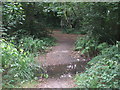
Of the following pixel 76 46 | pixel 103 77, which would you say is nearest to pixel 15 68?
pixel 103 77

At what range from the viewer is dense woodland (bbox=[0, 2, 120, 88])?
322 centimetres

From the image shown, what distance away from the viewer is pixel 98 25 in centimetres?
587

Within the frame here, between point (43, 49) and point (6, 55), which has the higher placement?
point (6, 55)

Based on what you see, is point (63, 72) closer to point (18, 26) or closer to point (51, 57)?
point (51, 57)

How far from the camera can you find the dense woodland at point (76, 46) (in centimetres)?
322

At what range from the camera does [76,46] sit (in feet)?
22.5

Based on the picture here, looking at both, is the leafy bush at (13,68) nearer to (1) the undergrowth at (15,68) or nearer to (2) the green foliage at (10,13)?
(1) the undergrowth at (15,68)

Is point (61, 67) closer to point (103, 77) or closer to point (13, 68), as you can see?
point (13, 68)

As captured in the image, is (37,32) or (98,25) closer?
(98,25)

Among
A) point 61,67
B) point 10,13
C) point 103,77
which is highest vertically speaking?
point 10,13

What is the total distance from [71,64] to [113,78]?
2.11 m

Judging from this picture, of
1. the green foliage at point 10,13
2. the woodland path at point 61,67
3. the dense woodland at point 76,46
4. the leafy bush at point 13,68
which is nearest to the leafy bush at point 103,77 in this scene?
the dense woodland at point 76,46

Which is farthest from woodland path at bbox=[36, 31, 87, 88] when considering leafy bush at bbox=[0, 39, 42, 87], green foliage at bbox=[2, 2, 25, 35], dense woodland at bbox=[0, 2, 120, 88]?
green foliage at bbox=[2, 2, 25, 35]

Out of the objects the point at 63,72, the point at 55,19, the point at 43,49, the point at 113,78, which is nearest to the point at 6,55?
the point at 63,72
